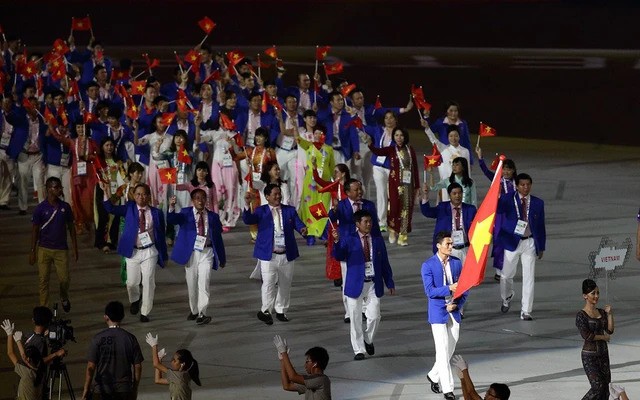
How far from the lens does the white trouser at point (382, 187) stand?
69.3ft

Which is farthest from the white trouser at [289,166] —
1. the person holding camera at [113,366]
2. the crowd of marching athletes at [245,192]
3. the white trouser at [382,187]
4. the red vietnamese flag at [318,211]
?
the person holding camera at [113,366]

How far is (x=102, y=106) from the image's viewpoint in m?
22.1

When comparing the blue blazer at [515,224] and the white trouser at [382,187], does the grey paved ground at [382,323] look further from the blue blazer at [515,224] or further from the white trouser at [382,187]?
the blue blazer at [515,224]

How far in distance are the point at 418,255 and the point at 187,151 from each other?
3579 mm

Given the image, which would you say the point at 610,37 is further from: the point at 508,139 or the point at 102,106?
the point at 102,106

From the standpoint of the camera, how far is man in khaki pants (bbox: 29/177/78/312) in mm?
16875

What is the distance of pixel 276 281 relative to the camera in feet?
55.6

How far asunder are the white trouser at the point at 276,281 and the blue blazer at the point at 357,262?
4.83 feet

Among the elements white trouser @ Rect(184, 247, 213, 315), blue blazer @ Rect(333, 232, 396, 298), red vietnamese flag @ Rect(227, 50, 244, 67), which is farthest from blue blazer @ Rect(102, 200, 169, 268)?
red vietnamese flag @ Rect(227, 50, 244, 67)

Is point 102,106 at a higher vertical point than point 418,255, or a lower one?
higher

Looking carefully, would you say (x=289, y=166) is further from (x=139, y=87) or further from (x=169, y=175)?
(x=139, y=87)

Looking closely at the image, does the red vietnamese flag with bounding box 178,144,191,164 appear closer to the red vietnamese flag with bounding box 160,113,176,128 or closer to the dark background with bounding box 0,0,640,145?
the red vietnamese flag with bounding box 160,113,176,128

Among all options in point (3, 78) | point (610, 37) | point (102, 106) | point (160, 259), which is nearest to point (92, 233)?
point (102, 106)

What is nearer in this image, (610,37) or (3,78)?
(3,78)
